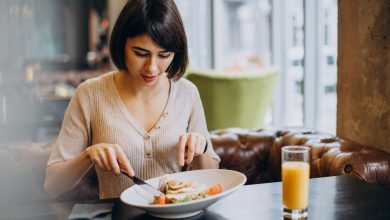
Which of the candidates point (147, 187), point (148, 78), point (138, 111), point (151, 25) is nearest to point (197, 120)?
point (138, 111)

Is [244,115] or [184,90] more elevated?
[184,90]

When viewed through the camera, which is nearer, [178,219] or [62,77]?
[178,219]

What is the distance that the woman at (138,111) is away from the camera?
1.73 meters

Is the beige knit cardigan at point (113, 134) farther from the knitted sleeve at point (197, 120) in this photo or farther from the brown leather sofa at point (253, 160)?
the brown leather sofa at point (253, 160)

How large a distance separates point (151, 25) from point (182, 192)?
1.96ft

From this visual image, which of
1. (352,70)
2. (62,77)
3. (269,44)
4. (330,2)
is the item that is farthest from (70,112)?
(62,77)

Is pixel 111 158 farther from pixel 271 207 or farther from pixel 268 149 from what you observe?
pixel 268 149

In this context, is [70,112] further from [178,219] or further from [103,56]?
[103,56]

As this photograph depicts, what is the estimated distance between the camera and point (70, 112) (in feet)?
6.10

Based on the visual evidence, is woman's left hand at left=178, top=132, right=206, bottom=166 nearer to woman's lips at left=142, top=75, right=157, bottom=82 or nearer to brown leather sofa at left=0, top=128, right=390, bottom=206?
woman's lips at left=142, top=75, right=157, bottom=82

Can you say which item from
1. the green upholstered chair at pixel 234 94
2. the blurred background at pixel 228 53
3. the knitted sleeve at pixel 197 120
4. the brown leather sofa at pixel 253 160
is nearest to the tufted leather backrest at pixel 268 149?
the brown leather sofa at pixel 253 160

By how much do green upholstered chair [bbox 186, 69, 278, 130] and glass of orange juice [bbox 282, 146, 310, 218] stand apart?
327 centimetres

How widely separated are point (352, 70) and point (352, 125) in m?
0.25

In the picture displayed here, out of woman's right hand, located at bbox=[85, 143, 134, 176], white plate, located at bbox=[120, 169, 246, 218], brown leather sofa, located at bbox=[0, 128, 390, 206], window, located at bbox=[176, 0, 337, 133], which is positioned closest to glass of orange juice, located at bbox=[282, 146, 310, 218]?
white plate, located at bbox=[120, 169, 246, 218]
